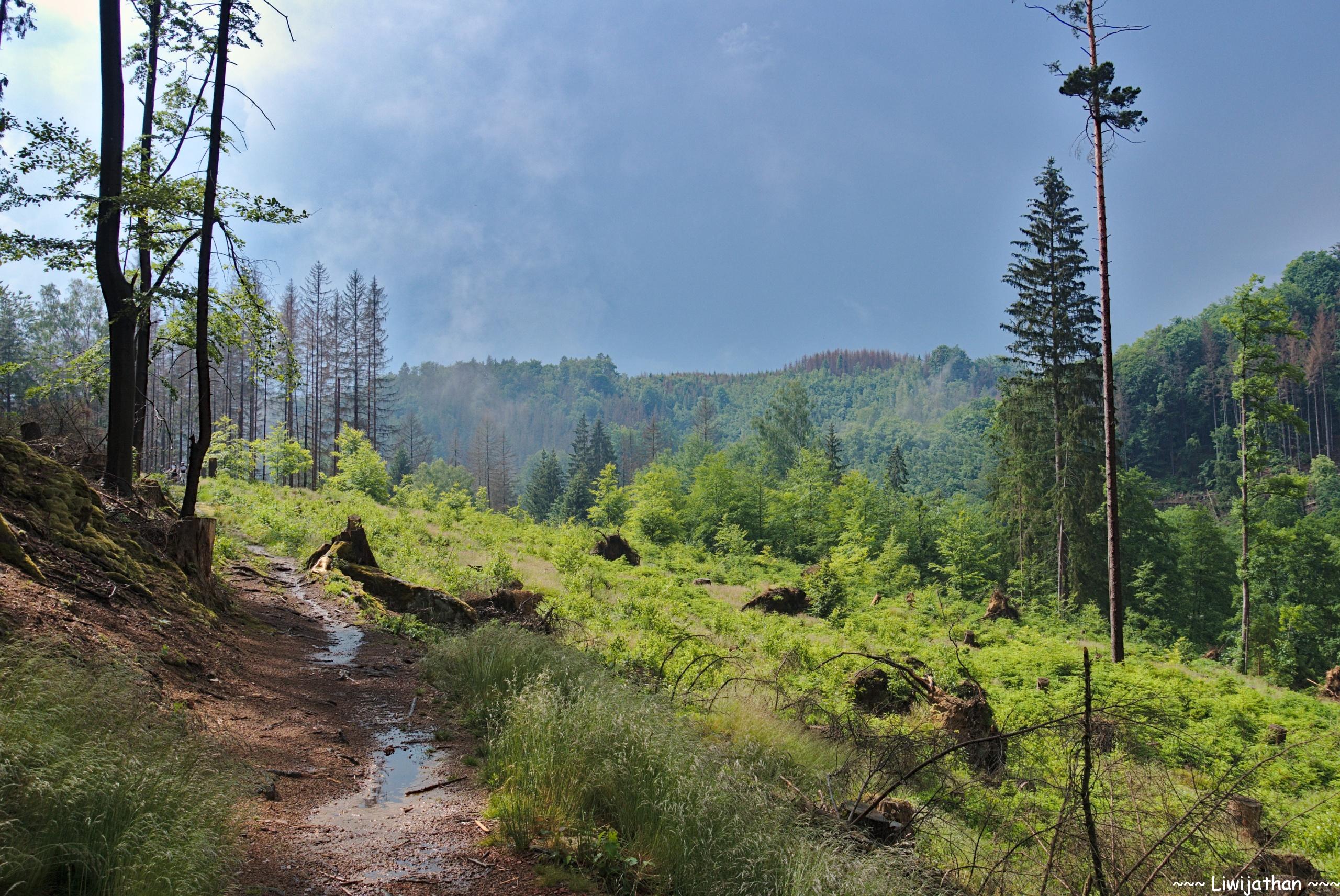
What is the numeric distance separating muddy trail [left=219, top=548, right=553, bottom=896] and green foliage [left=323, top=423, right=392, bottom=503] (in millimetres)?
29689

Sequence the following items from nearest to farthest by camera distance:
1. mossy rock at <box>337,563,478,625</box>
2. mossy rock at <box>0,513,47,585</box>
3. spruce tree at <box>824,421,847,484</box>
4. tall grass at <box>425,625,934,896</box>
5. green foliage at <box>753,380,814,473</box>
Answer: tall grass at <box>425,625,934,896</box> < mossy rock at <box>0,513,47,585</box> < mossy rock at <box>337,563,478,625</box> < spruce tree at <box>824,421,847,484</box> < green foliage at <box>753,380,814,473</box>

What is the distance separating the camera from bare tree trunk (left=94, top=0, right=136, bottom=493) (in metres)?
10.9

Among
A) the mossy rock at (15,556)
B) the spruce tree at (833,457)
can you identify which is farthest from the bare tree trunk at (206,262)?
the spruce tree at (833,457)

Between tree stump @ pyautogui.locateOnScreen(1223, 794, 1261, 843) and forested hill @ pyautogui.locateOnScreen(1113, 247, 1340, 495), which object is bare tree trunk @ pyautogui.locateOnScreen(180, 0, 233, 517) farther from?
forested hill @ pyautogui.locateOnScreen(1113, 247, 1340, 495)

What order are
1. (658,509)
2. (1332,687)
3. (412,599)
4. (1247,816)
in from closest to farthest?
1. (1247,816)
2. (412,599)
3. (1332,687)
4. (658,509)

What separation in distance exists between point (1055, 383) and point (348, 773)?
32801 mm

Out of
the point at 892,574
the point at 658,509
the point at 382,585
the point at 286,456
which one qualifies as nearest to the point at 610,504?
the point at 658,509

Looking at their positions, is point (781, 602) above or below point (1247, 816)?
below

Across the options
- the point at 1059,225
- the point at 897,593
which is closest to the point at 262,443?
the point at 897,593

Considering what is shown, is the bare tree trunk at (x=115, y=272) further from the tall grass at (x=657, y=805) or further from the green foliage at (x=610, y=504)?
the green foliage at (x=610, y=504)

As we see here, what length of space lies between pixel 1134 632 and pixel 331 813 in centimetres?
2792

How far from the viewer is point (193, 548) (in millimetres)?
9531

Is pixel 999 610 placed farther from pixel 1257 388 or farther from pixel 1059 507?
pixel 1257 388

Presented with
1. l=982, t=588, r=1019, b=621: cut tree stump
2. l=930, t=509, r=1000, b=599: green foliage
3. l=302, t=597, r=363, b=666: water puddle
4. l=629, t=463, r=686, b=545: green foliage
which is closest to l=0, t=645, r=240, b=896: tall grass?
l=302, t=597, r=363, b=666: water puddle
